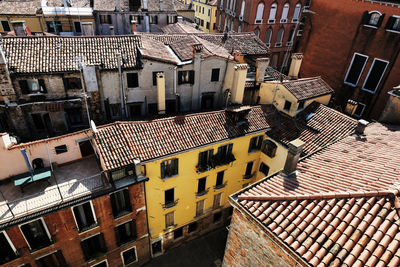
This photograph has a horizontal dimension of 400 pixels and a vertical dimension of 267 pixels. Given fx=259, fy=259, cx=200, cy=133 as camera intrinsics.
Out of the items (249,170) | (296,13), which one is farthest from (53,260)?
(296,13)

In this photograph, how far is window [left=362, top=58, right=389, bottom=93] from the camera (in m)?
27.0

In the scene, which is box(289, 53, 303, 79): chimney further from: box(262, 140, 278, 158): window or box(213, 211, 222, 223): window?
box(213, 211, 222, 223): window

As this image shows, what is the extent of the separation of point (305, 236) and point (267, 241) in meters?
1.57

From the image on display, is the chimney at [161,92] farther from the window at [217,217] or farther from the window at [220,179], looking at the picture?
the window at [217,217]

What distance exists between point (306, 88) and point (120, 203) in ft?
60.8

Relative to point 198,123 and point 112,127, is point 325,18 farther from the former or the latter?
point 112,127

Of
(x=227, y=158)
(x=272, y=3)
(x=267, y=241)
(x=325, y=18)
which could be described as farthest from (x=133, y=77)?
(x=272, y=3)

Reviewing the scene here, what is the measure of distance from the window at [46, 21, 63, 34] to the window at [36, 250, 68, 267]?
28324mm

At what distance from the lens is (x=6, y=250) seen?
1441 cm

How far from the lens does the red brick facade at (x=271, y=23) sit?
1604 inches

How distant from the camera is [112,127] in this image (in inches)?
680

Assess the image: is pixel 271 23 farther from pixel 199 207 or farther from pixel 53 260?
pixel 53 260

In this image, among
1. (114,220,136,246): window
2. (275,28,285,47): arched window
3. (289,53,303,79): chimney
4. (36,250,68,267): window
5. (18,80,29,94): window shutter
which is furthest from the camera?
(275,28,285,47): arched window

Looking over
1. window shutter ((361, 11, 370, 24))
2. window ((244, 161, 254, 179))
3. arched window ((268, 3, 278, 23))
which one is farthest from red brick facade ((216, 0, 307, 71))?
window ((244, 161, 254, 179))
